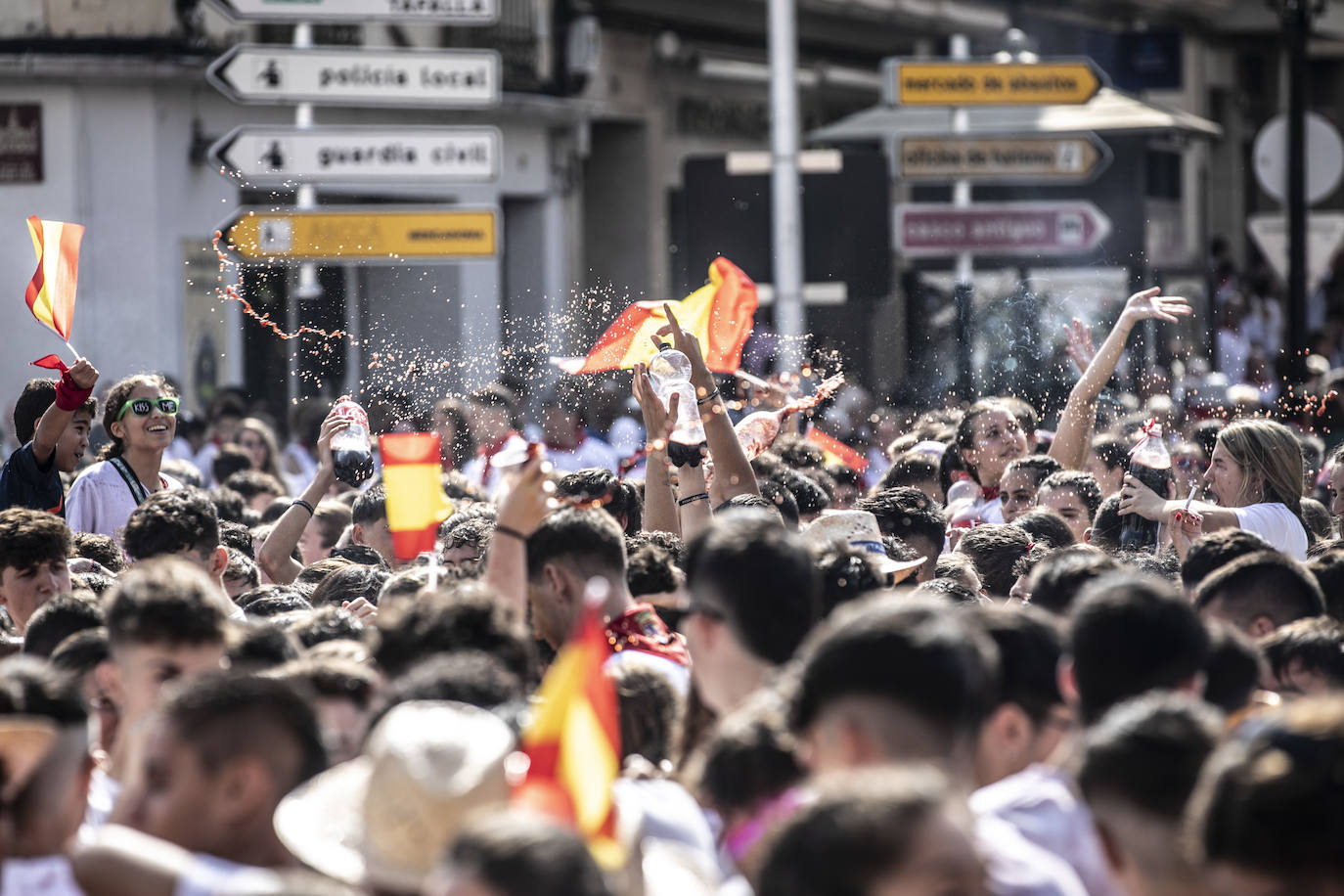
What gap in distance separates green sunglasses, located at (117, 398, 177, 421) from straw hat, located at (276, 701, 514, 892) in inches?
172

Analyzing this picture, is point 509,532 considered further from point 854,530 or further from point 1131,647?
point 854,530

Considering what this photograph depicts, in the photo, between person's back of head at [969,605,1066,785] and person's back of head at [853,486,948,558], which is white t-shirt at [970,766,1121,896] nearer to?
person's back of head at [969,605,1066,785]

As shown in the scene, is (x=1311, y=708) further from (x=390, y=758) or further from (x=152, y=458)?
(x=152, y=458)

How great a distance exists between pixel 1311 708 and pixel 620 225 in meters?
20.0

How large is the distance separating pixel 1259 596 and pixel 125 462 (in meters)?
4.40

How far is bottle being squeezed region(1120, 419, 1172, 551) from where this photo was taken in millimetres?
7070

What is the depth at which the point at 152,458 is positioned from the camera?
24.5ft

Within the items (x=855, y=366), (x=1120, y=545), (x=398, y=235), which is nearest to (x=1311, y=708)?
Result: (x=1120, y=545)

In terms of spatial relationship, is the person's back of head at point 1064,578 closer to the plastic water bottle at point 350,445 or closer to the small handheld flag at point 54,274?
the plastic water bottle at point 350,445

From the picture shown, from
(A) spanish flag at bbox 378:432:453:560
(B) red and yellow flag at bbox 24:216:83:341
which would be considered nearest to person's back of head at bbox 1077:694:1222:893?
(A) spanish flag at bbox 378:432:453:560

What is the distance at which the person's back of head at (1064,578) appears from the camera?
4.48 metres

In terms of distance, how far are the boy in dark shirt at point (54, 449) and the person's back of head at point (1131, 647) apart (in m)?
4.36

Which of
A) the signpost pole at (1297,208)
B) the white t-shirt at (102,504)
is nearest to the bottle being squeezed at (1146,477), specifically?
the white t-shirt at (102,504)

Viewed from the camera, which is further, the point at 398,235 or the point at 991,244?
the point at 991,244
